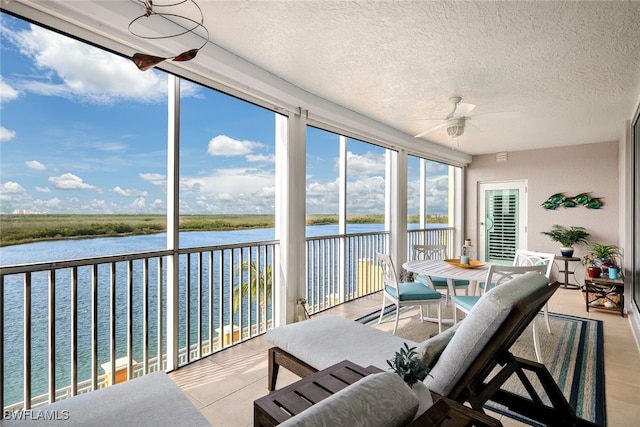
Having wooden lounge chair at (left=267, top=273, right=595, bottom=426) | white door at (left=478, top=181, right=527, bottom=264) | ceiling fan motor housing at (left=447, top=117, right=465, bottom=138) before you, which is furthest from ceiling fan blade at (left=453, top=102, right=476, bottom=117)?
white door at (left=478, top=181, right=527, bottom=264)

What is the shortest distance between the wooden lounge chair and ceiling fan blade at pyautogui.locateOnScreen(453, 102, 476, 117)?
6.49 feet

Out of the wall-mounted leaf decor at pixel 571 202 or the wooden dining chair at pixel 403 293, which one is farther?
the wall-mounted leaf decor at pixel 571 202

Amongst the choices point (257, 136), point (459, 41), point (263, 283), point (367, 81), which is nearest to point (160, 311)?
point (263, 283)

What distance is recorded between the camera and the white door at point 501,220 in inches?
242

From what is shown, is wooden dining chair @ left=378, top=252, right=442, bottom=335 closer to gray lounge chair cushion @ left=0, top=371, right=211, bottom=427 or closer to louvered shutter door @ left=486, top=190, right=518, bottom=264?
gray lounge chair cushion @ left=0, top=371, right=211, bottom=427

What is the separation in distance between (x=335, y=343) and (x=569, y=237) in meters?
5.46

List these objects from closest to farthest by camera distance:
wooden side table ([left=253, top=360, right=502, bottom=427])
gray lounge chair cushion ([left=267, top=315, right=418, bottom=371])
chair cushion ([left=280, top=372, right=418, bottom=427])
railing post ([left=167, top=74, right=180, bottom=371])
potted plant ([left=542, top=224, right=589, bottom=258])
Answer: chair cushion ([left=280, top=372, right=418, bottom=427]) < wooden side table ([left=253, top=360, right=502, bottom=427]) < gray lounge chair cushion ([left=267, top=315, right=418, bottom=371]) < railing post ([left=167, top=74, right=180, bottom=371]) < potted plant ([left=542, top=224, right=589, bottom=258])

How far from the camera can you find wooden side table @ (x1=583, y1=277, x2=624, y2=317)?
3.83 metres

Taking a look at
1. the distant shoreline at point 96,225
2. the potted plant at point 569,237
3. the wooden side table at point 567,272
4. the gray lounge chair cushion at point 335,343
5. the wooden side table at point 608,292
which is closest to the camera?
the gray lounge chair cushion at point 335,343

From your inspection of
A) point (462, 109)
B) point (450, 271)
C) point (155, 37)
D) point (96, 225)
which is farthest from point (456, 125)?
point (96, 225)

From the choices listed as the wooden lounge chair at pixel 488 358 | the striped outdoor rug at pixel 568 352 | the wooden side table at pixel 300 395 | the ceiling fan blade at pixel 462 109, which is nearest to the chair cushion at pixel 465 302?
the striped outdoor rug at pixel 568 352

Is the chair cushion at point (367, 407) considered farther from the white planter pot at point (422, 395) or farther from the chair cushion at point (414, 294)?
the chair cushion at point (414, 294)

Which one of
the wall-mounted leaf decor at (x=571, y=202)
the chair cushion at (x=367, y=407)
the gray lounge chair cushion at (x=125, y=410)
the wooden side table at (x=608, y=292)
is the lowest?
the wooden side table at (x=608, y=292)

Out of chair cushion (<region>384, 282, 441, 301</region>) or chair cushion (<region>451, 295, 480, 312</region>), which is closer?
chair cushion (<region>451, 295, 480, 312</region>)
